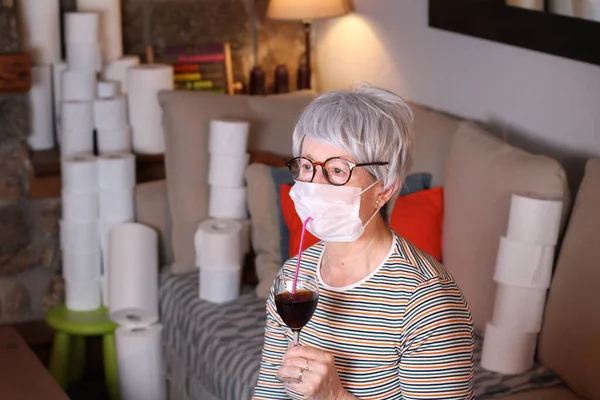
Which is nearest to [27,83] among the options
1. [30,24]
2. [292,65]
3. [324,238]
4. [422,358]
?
[30,24]

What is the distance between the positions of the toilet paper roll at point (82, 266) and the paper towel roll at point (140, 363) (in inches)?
9.6

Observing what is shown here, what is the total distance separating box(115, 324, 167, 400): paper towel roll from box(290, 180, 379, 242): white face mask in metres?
1.60

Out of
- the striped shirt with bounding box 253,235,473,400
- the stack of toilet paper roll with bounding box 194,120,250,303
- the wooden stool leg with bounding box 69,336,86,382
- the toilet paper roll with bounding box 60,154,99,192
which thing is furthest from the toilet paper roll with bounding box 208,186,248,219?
the striped shirt with bounding box 253,235,473,400

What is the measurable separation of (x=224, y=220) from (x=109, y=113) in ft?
1.96

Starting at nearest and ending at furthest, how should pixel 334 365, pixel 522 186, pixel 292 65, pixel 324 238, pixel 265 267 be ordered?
pixel 334 365
pixel 324 238
pixel 522 186
pixel 265 267
pixel 292 65

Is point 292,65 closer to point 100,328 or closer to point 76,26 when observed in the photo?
point 76,26

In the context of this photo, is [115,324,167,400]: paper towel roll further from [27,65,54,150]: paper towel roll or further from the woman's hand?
the woman's hand

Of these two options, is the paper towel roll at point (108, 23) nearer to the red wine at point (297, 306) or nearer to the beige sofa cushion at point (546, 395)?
the beige sofa cushion at point (546, 395)

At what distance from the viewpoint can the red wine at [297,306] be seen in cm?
153

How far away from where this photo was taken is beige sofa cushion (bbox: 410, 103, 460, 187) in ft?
9.24

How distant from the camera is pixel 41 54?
338 centimetres

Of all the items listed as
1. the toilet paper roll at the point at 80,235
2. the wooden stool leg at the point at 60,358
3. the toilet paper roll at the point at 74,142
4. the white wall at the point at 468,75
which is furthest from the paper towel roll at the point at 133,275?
the white wall at the point at 468,75

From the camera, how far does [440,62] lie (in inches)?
124

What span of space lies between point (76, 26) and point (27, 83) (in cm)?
26
